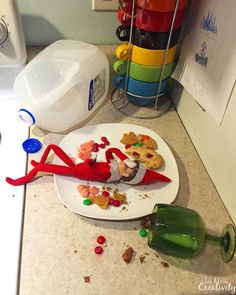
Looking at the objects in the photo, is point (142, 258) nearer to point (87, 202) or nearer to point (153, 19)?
point (87, 202)

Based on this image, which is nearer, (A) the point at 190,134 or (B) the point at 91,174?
(B) the point at 91,174

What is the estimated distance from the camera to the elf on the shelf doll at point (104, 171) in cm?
47

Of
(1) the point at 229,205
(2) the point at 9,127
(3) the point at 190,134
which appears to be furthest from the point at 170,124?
(2) the point at 9,127

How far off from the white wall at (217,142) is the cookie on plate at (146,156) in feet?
0.28

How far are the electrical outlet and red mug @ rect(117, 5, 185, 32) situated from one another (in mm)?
150

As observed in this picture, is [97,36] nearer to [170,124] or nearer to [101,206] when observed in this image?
[170,124]

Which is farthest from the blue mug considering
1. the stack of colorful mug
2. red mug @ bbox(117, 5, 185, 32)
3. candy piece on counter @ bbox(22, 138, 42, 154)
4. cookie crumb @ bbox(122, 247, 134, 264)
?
cookie crumb @ bbox(122, 247, 134, 264)

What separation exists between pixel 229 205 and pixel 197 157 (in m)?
0.12

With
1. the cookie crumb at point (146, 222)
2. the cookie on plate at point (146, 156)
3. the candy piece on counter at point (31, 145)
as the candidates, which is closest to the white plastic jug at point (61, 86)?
the candy piece on counter at point (31, 145)

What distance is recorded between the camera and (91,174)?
0.47m

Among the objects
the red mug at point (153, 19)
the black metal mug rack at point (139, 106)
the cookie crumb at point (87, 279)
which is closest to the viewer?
the cookie crumb at point (87, 279)

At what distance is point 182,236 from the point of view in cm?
39

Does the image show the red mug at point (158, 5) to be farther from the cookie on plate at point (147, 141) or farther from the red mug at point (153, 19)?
the cookie on plate at point (147, 141)

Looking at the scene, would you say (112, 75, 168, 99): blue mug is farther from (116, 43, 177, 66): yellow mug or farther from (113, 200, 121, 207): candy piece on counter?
(113, 200, 121, 207): candy piece on counter
